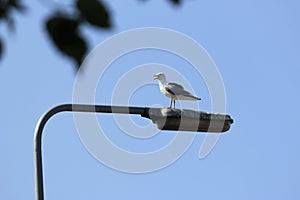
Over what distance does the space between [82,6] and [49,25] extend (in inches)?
4.0

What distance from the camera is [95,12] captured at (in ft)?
7.12

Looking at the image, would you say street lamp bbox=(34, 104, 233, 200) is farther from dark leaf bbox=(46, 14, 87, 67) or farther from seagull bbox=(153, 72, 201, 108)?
dark leaf bbox=(46, 14, 87, 67)

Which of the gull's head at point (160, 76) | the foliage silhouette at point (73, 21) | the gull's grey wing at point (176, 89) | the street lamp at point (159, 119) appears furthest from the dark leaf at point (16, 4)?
the gull's head at point (160, 76)

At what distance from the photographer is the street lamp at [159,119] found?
22.1 feet

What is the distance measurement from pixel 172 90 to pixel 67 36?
8111mm

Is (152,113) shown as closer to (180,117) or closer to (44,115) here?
(180,117)

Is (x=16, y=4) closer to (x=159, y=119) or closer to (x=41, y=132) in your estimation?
(x=41, y=132)

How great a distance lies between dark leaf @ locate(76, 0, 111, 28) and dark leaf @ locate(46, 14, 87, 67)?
0.13ft

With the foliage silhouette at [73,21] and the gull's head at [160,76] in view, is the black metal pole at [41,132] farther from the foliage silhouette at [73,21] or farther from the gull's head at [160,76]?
the foliage silhouette at [73,21]

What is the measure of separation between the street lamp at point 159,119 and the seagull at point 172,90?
1831 mm

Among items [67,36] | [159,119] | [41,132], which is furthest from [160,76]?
[67,36]

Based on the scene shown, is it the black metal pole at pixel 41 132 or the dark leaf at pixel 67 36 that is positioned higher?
the black metal pole at pixel 41 132

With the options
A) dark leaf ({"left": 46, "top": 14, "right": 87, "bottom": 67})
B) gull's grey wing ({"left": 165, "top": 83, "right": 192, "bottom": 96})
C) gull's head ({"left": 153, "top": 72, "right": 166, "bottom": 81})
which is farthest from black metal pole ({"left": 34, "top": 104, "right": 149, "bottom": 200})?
dark leaf ({"left": 46, "top": 14, "right": 87, "bottom": 67})

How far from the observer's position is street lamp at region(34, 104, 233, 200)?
→ 22.1 feet
